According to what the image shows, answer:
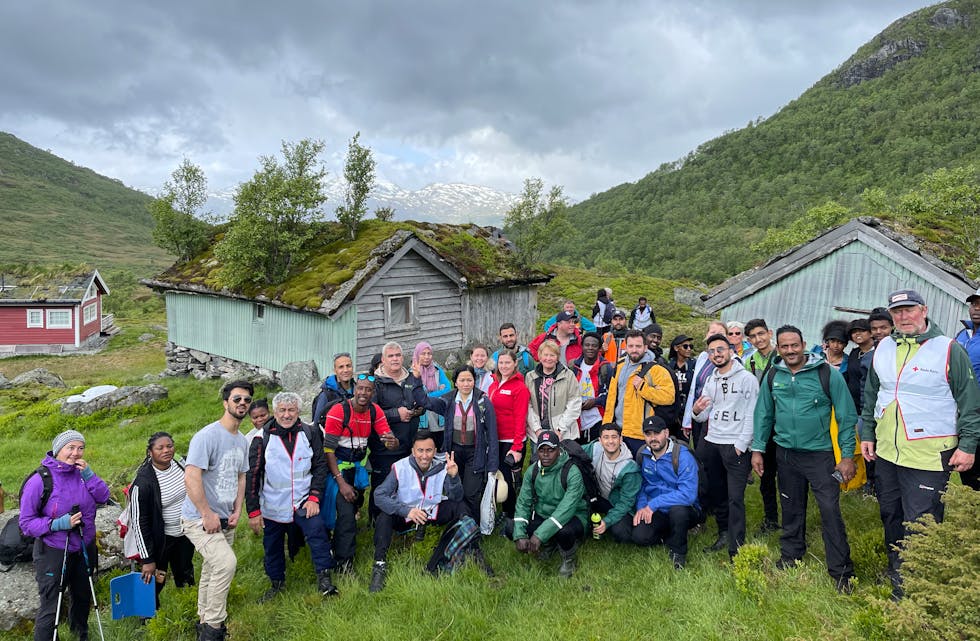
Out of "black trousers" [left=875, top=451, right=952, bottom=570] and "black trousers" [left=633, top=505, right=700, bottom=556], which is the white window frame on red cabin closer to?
"black trousers" [left=633, top=505, right=700, bottom=556]

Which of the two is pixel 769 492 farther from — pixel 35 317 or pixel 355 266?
pixel 35 317

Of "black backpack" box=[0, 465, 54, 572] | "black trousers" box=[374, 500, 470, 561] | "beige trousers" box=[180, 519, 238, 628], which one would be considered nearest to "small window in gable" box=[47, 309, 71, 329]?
"black backpack" box=[0, 465, 54, 572]

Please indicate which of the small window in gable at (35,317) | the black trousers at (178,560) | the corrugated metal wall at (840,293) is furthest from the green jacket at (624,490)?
the small window in gable at (35,317)

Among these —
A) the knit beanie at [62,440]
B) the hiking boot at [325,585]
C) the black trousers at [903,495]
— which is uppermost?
the knit beanie at [62,440]

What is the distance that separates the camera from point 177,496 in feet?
17.6

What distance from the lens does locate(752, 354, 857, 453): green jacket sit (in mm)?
4641

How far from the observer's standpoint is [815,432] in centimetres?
471

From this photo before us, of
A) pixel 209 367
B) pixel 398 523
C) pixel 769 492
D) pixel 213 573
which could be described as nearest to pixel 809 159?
pixel 209 367

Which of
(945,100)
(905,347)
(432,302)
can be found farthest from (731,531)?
(945,100)

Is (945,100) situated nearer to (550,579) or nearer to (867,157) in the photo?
(867,157)

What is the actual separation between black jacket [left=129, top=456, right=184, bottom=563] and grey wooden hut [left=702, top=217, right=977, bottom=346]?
1018 centimetres

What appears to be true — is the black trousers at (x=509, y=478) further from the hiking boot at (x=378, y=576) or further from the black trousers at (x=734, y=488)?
the black trousers at (x=734, y=488)

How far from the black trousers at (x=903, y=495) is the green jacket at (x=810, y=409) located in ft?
1.11

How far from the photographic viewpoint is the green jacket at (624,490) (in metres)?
5.72
